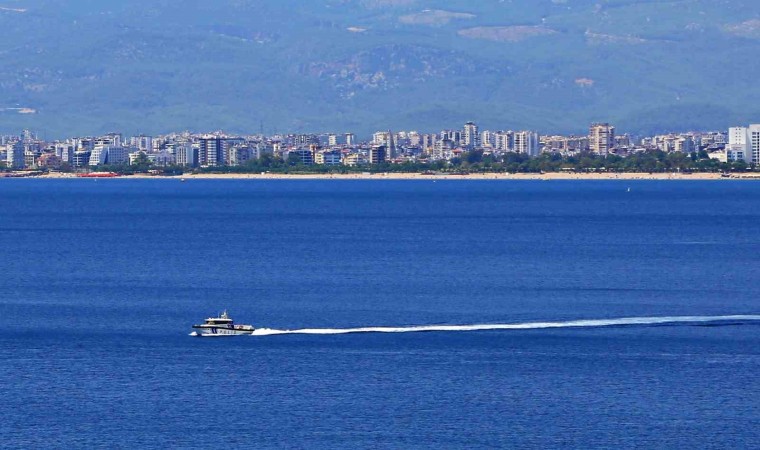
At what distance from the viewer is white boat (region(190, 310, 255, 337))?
128ft

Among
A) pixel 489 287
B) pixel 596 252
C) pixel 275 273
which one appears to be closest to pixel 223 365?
pixel 489 287

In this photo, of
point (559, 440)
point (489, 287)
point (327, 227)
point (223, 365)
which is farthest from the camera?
point (327, 227)

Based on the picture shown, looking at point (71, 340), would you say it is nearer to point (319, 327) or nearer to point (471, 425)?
point (319, 327)

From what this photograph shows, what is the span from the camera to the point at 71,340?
125 ft

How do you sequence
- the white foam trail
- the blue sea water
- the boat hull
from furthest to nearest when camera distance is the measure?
the white foam trail < the boat hull < the blue sea water

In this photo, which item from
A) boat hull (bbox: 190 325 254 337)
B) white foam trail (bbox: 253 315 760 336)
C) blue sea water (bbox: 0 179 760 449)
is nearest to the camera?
blue sea water (bbox: 0 179 760 449)

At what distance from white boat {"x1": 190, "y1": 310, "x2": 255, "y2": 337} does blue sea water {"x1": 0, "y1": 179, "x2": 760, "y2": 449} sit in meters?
0.50

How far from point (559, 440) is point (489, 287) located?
70.3 feet

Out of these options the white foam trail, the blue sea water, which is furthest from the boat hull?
the blue sea water

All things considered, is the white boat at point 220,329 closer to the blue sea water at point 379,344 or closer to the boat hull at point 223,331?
the boat hull at point 223,331

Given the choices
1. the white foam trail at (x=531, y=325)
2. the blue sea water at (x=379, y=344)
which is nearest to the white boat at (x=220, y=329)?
the white foam trail at (x=531, y=325)

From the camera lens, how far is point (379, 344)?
1478 inches

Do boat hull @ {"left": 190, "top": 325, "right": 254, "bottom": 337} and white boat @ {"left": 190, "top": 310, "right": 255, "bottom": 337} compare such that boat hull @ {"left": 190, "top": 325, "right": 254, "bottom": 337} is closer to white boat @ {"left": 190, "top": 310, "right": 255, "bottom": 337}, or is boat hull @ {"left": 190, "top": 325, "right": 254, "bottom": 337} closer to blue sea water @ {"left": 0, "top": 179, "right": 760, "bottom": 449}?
white boat @ {"left": 190, "top": 310, "right": 255, "bottom": 337}

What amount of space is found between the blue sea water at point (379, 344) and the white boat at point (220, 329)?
19.7 inches
